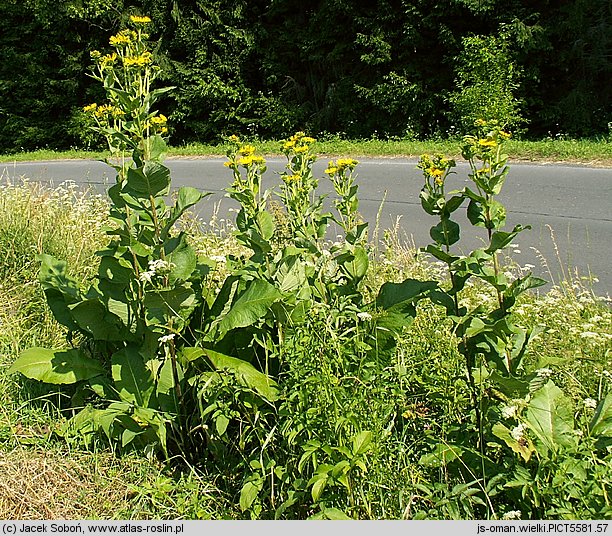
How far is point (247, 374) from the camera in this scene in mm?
2965

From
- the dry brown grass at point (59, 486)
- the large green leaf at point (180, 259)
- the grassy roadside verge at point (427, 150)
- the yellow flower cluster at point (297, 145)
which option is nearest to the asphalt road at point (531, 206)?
the grassy roadside verge at point (427, 150)

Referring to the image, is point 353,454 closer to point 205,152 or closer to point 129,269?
point 129,269

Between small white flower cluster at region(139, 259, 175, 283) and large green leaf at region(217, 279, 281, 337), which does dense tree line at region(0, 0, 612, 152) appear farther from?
small white flower cluster at region(139, 259, 175, 283)

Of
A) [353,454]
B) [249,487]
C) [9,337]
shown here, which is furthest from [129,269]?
[9,337]

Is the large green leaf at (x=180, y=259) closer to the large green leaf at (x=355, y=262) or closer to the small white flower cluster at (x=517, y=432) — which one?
the large green leaf at (x=355, y=262)

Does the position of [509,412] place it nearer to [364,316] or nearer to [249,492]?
[364,316]

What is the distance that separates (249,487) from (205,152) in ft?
44.7

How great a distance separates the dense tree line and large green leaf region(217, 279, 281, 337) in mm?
11837

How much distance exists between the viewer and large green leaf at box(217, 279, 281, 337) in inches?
117

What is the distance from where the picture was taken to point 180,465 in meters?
3.29

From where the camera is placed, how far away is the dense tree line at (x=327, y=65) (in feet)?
45.8

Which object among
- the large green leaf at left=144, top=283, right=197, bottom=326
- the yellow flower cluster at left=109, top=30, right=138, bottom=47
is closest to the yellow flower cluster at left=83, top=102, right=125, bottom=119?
the yellow flower cluster at left=109, top=30, right=138, bottom=47

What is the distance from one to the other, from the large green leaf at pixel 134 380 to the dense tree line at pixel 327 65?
39.0 ft

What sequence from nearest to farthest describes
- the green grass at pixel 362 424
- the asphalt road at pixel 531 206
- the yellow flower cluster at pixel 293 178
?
the green grass at pixel 362 424 < the yellow flower cluster at pixel 293 178 < the asphalt road at pixel 531 206
